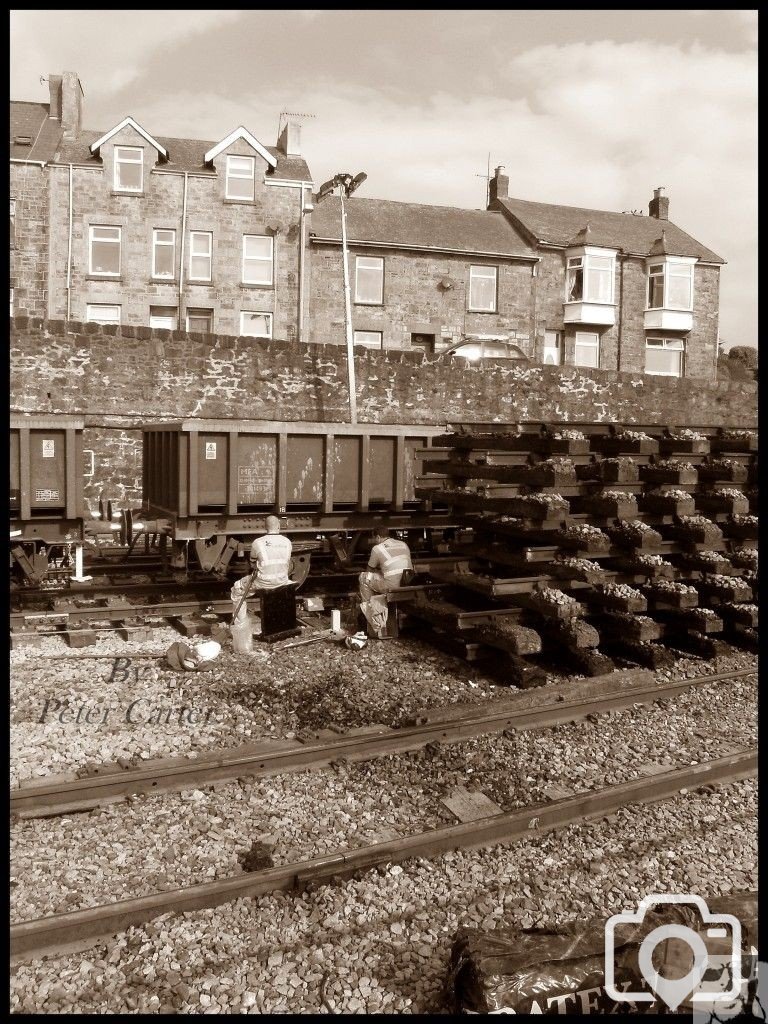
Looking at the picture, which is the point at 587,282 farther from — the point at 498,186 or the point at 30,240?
the point at 30,240

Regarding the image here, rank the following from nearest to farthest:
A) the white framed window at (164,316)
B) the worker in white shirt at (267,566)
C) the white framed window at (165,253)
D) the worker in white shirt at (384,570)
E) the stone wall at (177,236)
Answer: the worker in white shirt at (267,566)
the worker in white shirt at (384,570)
the stone wall at (177,236)
the white framed window at (165,253)
the white framed window at (164,316)

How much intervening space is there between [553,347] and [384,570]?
87.7ft

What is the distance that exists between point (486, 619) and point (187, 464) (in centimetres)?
465

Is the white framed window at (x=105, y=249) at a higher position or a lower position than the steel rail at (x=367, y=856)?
higher

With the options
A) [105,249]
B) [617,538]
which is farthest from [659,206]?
[617,538]

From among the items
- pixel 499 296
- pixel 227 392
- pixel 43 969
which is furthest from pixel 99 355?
pixel 499 296

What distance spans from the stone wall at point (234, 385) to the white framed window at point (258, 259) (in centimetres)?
1366

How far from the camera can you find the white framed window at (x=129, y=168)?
29.2 metres

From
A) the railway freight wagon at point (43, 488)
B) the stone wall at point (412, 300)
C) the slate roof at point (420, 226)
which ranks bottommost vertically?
the railway freight wagon at point (43, 488)

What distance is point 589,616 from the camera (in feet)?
32.0

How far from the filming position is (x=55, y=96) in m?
31.5

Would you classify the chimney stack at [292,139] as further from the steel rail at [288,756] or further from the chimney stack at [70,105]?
the steel rail at [288,756]

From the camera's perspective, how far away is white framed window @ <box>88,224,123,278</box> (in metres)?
28.9

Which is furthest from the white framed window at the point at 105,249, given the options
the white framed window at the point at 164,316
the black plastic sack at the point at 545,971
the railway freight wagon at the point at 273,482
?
the black plastic sack at the point at 545,971
